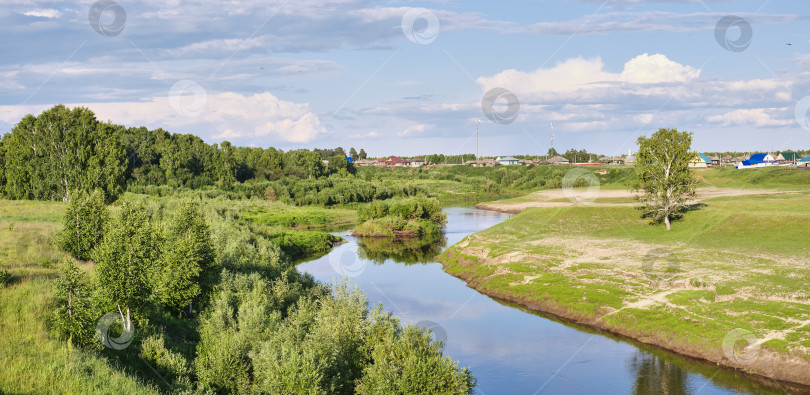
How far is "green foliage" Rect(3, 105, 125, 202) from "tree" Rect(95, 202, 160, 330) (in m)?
51.1

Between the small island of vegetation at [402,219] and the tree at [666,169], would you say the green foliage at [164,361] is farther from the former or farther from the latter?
the small island of vegetation at [402,219]

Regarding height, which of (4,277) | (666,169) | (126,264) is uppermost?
(666,169)

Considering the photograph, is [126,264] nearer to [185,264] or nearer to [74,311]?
[74,311]

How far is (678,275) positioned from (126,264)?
51.5 meters

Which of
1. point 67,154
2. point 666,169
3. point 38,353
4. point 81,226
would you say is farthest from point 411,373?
point 67,154

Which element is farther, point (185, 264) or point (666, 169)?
point (666, 169)

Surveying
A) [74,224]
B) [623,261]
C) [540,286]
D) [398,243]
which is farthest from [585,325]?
[398,243]

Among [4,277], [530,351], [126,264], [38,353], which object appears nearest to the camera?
[38,353]

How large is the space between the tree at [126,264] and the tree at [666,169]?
221ft

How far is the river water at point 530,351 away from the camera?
40.8 meters

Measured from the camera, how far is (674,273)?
5997 centimetres

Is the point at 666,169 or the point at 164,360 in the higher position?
the point at 666,169

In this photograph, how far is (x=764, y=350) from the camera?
4278 cm

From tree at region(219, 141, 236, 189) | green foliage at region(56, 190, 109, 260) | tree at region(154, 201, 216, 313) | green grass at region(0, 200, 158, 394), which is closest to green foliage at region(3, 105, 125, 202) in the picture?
green foliage at region(56, 190, 109, 260)
